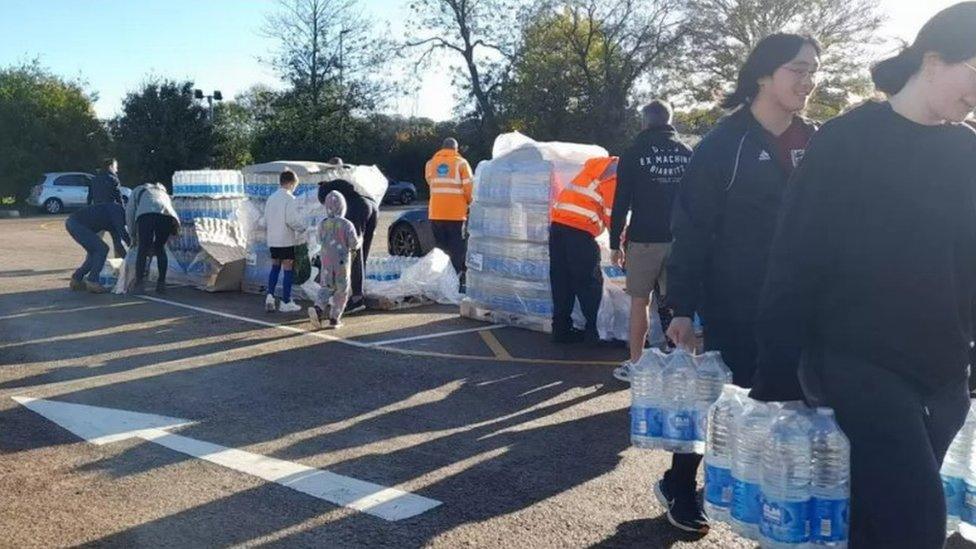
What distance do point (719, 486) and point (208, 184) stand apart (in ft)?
37.2

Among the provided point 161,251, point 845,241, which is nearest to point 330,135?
point 161,251

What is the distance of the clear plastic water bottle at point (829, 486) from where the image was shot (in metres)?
2.62

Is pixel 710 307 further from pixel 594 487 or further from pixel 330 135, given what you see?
pixel 330 135

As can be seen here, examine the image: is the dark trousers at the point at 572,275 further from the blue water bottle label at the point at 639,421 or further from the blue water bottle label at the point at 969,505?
the blue water bottle label at the point at 969,505

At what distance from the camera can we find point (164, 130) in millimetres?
39156

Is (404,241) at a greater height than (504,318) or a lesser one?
greater

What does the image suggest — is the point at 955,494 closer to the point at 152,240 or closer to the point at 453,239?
the point at 453,239

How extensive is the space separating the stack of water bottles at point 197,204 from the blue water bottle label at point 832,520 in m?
11.4

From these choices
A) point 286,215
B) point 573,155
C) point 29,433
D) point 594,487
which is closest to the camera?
point 594,487

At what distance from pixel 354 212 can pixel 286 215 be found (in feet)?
2.64

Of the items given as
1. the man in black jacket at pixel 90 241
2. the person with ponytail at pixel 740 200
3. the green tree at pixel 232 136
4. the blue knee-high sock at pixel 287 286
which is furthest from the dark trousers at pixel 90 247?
the green tree at pixel 232 136

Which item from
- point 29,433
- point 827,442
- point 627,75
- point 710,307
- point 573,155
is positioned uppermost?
point 627,75

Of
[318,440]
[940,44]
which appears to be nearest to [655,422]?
[940,44]

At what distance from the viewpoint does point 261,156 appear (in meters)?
42.7
